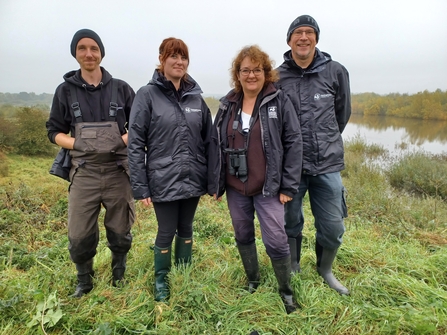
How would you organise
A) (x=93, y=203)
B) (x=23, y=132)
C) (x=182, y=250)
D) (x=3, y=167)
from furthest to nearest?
(x=23, y=132)
(x=3, y=167)
(x=182, y=250)
(x=93, y=203)

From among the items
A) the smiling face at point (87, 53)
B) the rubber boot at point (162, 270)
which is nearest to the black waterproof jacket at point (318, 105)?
the rubber boot at point (162, 270)

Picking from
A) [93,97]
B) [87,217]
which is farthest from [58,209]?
[93,97]

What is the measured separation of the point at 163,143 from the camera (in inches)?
82.2

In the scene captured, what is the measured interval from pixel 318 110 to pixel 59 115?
6.59ft

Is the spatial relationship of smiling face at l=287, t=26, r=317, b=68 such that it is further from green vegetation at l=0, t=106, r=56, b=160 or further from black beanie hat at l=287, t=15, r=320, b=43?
green vegetation at l=0, t=106, r=56, b=160

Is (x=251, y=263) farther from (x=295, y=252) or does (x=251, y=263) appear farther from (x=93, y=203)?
Result: (x=93, y=203)

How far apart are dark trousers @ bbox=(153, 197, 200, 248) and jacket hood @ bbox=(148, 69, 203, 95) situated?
872mm

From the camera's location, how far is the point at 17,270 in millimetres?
2795

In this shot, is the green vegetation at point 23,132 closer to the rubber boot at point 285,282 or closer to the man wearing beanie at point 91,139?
the man wearing beanie at point 91,139

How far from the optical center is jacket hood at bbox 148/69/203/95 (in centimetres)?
211

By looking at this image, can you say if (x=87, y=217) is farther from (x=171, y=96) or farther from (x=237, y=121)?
(x=237, y=121)

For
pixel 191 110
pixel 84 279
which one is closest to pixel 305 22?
pixel 191 110

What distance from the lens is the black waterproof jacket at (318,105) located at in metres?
2.14

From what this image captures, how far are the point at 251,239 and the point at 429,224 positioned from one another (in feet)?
12.4
